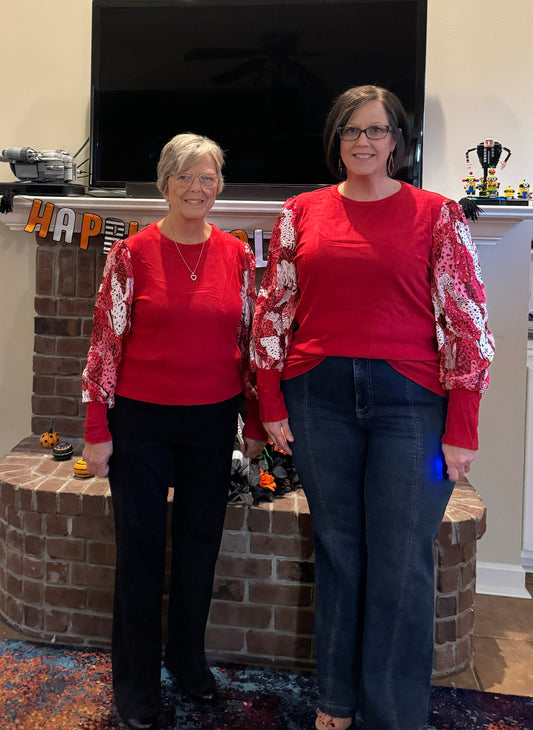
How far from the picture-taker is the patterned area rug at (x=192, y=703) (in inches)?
61.4

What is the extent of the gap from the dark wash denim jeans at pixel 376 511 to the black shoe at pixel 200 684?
15.1 inches

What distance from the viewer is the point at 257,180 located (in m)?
2.20

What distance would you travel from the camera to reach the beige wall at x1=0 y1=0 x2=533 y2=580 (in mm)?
2225

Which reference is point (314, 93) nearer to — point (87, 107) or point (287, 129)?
point (287, 129)

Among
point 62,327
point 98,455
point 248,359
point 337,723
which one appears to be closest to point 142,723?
point 337,723

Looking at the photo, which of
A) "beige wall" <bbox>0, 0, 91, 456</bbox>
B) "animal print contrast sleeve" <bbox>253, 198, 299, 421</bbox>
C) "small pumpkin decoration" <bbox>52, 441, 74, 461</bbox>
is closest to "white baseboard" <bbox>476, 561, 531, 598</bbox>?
"animal print contrast sleeve" <bbox>253, 198, 299, 421</bbox>

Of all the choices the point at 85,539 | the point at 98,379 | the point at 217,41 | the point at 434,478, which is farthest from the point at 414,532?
the point at 217,41

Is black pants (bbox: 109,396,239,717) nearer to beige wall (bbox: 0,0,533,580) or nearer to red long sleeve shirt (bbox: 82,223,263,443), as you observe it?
red long sleeve shirt (bbox: 82,223,263,443)

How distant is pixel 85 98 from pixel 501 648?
2.33 meters

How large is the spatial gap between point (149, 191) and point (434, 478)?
1.43 meters

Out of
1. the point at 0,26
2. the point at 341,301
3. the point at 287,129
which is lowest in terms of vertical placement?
the point at 341,301

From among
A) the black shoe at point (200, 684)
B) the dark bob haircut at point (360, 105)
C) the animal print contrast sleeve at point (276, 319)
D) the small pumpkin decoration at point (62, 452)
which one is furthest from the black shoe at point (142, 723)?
the dark bob haircut at point (360, 105)

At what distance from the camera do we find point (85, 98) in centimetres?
238

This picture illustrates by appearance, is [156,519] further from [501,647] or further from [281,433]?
[501,647]
